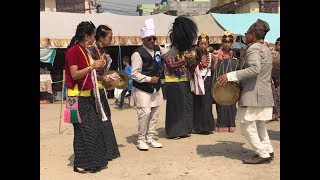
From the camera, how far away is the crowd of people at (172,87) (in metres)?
4.94

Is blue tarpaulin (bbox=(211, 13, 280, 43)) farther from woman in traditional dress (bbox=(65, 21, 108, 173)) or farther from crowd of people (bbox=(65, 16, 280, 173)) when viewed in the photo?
woman in traditional dress (bbox=(65, 21, 108, 173))

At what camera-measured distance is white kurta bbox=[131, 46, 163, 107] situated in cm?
588

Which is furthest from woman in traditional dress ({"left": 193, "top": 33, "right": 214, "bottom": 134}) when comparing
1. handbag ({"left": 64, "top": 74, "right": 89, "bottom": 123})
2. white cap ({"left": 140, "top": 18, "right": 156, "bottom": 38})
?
handbag ({"left": 64, "top": 74, "right": 89, "bottom": 123})

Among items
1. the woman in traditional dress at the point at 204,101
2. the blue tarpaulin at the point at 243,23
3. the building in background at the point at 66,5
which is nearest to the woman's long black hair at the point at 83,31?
the woman in traditional dress at the point at 204,101

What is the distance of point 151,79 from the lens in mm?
5902

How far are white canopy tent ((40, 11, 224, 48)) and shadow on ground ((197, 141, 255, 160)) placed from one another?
8159mm

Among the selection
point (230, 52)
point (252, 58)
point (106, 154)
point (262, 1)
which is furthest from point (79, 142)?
point (262, 1)

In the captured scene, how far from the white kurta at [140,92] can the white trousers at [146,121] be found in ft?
0.32

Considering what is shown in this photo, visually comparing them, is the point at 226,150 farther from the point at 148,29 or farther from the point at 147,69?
the point at 148,29

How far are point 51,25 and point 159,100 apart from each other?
403 inches

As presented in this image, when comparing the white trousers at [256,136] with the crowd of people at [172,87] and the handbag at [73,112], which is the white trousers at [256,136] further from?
the handbag at [73,112]

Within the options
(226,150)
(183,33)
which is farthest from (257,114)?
(183,33)

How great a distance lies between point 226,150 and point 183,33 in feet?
6.54
